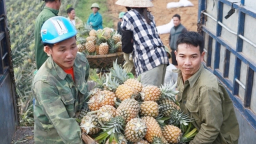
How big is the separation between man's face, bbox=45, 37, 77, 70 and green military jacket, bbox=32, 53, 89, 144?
0.06 meters

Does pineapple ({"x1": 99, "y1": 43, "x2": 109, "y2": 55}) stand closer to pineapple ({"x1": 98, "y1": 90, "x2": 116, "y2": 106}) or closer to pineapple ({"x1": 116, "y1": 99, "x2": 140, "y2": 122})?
pineapple ({"x1": 98, "y1": 90, "x2": 116, "y2": 106})

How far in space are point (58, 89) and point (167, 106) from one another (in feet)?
3.06

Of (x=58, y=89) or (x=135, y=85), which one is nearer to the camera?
(x=58, y=89)

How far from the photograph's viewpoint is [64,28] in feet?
10.0

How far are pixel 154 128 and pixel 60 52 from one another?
0.94 m

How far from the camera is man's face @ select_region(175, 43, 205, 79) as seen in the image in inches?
132

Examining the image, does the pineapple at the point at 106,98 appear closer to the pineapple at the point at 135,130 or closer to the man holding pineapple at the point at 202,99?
the pineapple at the point at 135,130

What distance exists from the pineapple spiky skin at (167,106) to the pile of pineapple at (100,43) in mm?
3778

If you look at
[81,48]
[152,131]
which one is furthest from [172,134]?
[81,48]

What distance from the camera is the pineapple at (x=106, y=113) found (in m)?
3.08

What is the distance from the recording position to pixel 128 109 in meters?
3.08

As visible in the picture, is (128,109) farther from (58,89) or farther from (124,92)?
(58,89)

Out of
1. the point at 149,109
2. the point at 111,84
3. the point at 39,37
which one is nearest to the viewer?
the point at 149,109

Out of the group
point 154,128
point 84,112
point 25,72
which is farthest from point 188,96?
point 25,72
